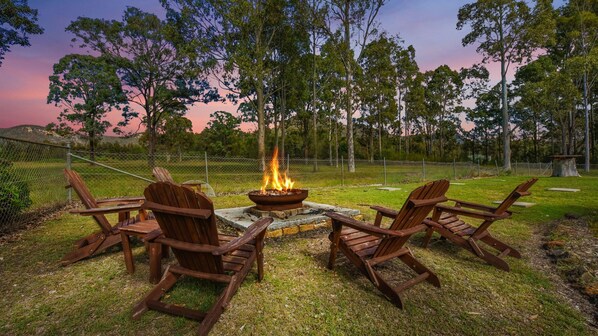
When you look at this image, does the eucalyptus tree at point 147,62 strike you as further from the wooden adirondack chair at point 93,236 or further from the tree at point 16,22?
the wooden adirondack chair at point 93,236

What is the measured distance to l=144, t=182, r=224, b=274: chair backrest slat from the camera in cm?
202

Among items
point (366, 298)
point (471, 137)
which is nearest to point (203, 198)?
point (366, 298)

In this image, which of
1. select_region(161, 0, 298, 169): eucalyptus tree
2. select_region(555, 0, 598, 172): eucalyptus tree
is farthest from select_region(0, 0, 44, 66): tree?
select_region(555, 0, 598, 172): eucalyptus tree

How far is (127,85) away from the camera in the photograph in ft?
82.8

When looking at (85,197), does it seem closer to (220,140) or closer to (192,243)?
(192,243)

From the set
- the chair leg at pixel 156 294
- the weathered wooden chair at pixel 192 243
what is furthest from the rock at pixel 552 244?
the chair leg at pixel 156 294

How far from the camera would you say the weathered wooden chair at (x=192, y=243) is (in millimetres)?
2014

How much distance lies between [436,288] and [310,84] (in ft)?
85.6

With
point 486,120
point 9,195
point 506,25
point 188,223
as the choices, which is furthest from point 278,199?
point 486,120

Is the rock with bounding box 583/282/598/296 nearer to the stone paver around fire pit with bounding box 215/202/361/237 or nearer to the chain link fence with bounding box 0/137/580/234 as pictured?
the stone paver around fire pit with bounding box 215/202/361/237

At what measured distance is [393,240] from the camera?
262 centimetres

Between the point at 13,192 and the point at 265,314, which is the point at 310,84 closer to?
the point at 13,192

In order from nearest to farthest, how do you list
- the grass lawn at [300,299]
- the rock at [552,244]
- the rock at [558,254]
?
the grass lawn at [300,299] < the rock at [558,254] < the rock at [552,244]

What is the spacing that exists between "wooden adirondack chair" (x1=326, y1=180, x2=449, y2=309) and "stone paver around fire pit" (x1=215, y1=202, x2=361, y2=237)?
138cm
